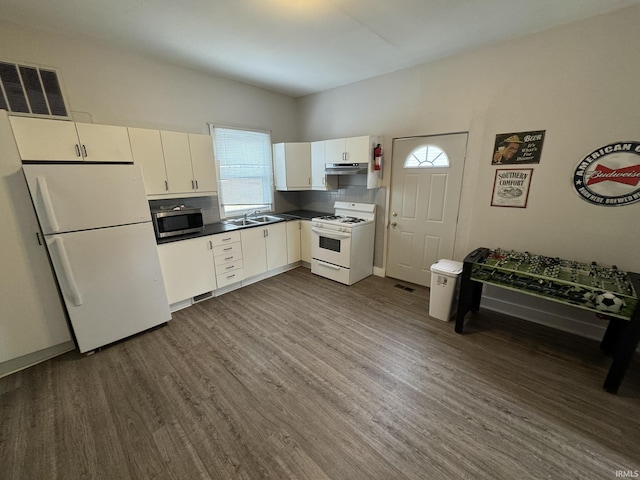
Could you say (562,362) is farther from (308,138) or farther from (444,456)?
(308,138)

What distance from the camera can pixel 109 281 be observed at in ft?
7.64

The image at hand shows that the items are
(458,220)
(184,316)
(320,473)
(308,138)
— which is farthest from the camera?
(308,138)

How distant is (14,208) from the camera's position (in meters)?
2.02

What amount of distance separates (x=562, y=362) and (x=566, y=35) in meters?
2.93

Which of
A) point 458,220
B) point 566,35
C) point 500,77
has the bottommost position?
point 458,220

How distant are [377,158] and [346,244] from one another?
4.28ft

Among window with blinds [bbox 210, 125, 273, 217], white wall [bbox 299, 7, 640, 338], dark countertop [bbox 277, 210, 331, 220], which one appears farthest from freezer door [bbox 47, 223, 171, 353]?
white wall [bbox 299, 7, 640, 338]

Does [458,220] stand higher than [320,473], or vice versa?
[458,220]

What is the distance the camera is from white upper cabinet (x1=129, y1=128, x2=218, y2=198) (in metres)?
2.75

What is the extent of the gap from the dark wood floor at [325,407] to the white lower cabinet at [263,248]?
1.15 meters

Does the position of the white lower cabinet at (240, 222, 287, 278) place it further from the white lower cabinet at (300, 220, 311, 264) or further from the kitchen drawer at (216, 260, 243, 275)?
the white lower cabinet at (300, 220, 311, 264)

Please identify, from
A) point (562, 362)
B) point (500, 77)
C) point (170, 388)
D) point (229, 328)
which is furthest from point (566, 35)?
point (170, 388)

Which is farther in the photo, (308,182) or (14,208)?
(308,182)

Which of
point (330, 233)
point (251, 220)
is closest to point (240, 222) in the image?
point (251, 220)
